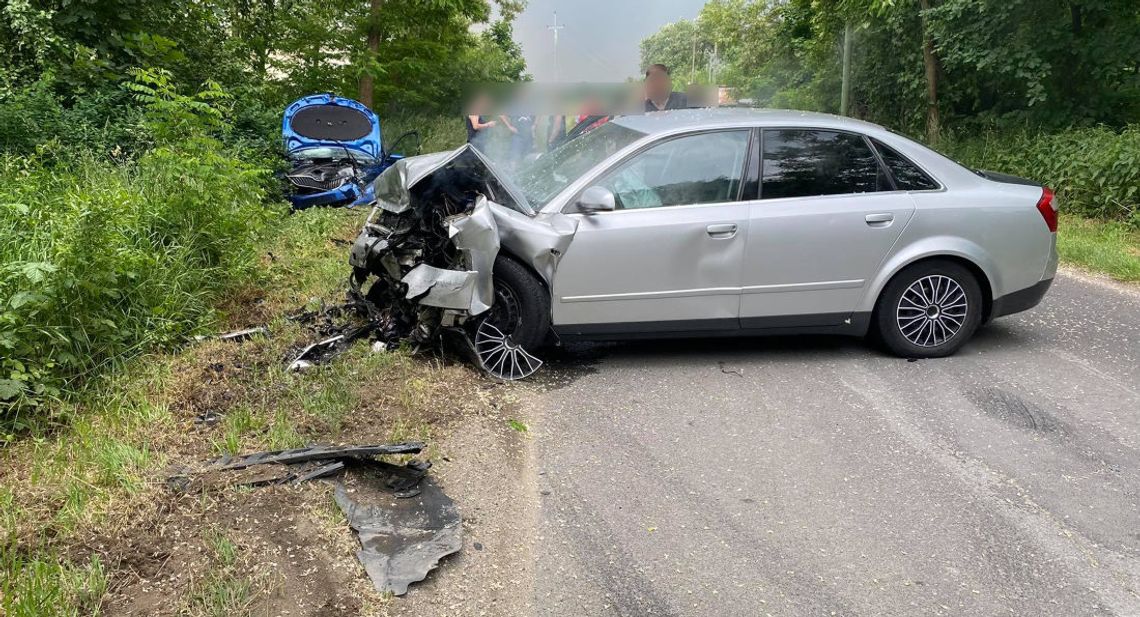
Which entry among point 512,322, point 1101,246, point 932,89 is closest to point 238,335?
point 512,322

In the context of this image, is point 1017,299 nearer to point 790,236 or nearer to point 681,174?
point 790,236

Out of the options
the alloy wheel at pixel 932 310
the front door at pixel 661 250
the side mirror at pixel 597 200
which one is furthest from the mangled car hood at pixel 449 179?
the alloy wheel at pixel 932 310

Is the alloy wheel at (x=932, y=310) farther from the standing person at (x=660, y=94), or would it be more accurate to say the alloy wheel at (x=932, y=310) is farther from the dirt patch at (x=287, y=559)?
the standing person at (x=660, y=94)

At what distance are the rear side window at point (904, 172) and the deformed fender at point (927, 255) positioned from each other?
39cm

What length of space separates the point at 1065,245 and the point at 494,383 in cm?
744

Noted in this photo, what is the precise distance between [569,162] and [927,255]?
2.51 meters

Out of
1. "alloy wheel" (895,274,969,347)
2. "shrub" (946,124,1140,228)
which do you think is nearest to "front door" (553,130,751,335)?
"alloy wheel" (895,274,969,347)

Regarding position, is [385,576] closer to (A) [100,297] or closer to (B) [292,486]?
(B) [292,486]

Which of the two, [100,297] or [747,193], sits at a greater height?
[747,193]

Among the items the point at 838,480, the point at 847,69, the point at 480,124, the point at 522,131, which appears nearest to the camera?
the point at 838,480

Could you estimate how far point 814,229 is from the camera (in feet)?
18.9

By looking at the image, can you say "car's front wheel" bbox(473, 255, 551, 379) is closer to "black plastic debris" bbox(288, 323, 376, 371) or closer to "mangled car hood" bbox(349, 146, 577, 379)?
"mangled car hood" bbox(349, 146, 577, 379)

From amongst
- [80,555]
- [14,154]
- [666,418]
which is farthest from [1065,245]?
[14,154]

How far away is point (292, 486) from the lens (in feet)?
13.2
